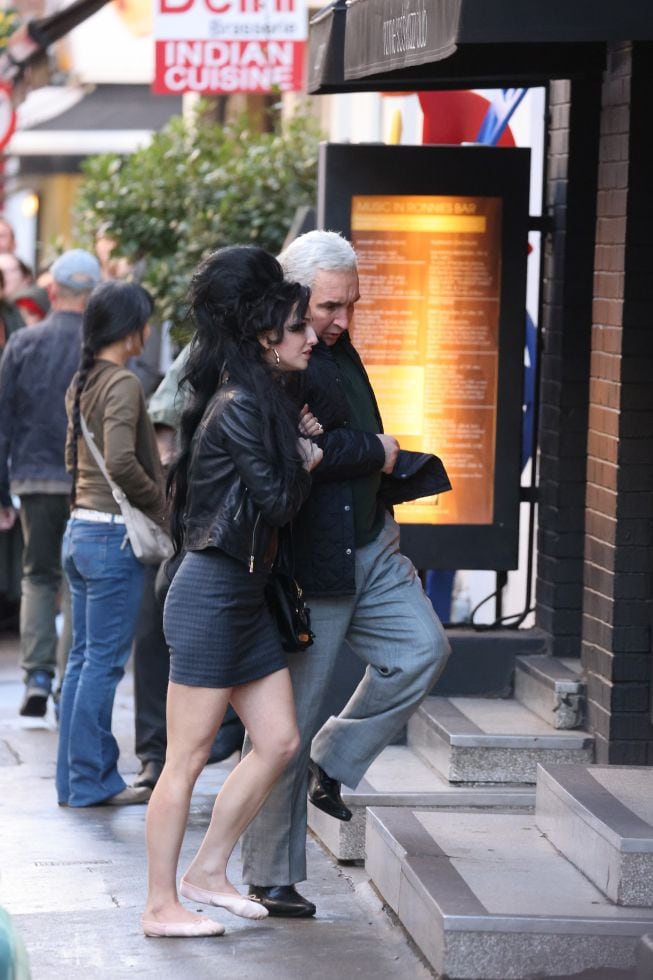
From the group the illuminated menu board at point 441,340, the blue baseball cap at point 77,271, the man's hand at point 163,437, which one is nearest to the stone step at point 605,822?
the illuminated menu board at point 441,340

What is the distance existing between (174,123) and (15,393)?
10.8 feet

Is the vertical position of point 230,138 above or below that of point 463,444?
above

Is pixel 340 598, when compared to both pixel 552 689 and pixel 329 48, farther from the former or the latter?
pixel 329 48

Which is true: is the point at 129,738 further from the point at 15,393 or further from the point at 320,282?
the point at 320,282

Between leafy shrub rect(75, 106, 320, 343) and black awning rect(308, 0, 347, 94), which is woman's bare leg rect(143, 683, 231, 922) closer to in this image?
black awning rect(308, 0, 347, 94)

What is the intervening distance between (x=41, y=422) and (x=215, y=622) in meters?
3.81

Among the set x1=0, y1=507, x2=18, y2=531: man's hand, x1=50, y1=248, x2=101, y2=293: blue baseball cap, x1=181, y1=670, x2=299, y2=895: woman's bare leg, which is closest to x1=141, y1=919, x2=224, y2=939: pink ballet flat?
x1=181, y1=670, x2=299, y2=895: woman's bare leg

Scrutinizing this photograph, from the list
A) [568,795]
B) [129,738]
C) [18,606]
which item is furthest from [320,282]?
[18,606]

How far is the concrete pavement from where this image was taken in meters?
4.96

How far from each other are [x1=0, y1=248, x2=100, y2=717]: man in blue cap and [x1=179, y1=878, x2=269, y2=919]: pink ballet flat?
345 cm

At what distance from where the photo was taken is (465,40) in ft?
16.4

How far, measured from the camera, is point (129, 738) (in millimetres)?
8211

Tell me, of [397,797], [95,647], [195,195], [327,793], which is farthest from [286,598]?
[195,195]

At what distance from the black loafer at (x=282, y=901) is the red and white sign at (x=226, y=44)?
666 centimetres
